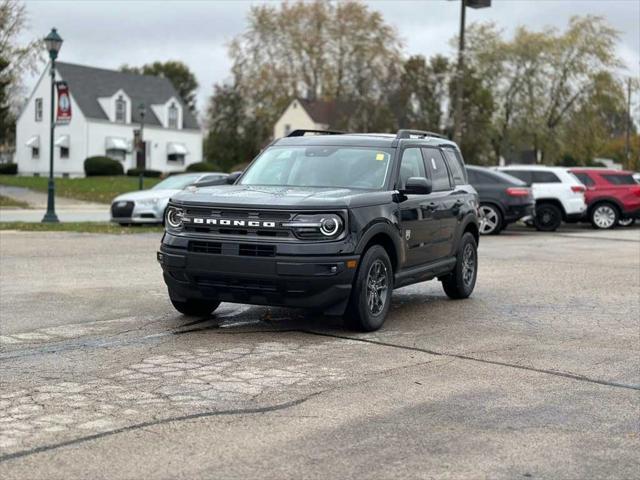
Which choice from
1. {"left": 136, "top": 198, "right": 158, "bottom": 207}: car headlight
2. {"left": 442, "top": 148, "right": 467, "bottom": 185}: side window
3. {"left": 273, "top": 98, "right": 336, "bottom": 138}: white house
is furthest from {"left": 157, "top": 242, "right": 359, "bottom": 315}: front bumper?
{"left": 273, "top": 98, "right": 336, "bottom": 138}: white house

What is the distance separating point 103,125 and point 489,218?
154 ft

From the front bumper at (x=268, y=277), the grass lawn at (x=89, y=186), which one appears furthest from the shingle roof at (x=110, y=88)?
the front bumper at (x=268, y=277)

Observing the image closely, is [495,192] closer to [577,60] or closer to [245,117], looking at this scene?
[577,60]

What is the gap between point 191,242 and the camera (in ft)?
27.6

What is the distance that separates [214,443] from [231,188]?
4367 mm

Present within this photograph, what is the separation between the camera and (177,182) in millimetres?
25047

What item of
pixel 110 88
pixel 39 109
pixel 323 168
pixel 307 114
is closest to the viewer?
pixel 323 168

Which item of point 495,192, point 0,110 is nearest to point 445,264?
point 495,192

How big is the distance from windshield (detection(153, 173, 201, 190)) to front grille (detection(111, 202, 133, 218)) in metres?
1.12

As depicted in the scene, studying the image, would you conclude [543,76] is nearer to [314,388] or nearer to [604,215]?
[604,215]

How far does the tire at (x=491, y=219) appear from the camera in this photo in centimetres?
2316

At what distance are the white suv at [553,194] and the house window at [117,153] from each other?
4496 cm

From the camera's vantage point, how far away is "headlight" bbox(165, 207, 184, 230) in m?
8.62

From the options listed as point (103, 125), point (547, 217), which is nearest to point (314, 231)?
point (547, 217)
